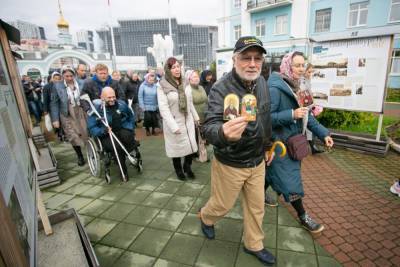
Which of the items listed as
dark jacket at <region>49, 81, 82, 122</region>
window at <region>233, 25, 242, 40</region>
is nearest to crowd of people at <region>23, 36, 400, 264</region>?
dark jacket at <region>49, 81, 82, 122</region>

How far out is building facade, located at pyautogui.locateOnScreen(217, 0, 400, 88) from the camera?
50.5 feet

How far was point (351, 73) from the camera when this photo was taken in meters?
5.10

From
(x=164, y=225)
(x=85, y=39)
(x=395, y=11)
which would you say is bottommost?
(x=164, y=225)

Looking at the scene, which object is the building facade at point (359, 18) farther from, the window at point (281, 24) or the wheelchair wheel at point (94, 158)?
the wheelchair wheel at point (94, 158)

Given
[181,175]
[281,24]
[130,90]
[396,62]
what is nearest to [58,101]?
[181,175]

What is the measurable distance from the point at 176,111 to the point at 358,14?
19.1m

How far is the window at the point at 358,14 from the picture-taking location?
16453mm

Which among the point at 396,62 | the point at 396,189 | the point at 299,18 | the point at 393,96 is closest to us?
the point at 396,189

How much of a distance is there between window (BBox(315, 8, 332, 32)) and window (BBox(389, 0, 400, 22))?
383 cm

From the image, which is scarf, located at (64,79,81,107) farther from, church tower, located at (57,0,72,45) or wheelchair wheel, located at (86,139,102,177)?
church tower, located at (57,0,72,45)

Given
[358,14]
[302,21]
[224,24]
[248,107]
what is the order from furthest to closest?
[224,24]
[302,21]
[358,14]
[248,107]

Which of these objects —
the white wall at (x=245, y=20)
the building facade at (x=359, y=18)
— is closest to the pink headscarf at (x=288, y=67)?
the building facade at (x=359, y=18)

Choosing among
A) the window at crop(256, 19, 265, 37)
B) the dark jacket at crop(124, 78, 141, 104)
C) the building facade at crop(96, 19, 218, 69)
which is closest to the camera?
the dark jacket at crop(124, 78, 141, 104)

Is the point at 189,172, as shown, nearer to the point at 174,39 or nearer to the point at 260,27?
the point at 260,27
